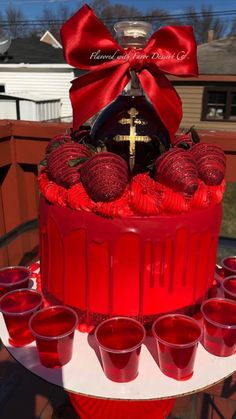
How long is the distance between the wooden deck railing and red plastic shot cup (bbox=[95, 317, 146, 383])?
99 centimetres

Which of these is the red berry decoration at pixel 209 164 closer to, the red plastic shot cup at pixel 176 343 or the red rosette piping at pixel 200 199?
the red rosette piping at pixel 200 199

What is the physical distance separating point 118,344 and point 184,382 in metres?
0.18

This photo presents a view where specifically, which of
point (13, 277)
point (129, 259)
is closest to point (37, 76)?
point (13, 277)

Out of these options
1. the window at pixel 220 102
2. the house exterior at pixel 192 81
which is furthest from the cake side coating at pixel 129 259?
the window at pixel 220 102

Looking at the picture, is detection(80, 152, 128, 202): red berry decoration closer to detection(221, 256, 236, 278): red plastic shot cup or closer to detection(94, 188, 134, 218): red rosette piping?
detection(94, 188, 134, 218): red rosette piping

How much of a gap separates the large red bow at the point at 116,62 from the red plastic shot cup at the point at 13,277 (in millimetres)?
536

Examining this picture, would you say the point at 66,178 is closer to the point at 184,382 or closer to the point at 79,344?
the point at 79,344

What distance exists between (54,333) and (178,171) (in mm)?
526

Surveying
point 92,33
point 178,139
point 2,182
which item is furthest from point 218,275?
point 2,182

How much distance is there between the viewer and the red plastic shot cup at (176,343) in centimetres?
99

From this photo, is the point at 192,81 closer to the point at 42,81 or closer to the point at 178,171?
the point at 42,81

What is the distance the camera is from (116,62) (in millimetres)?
1141

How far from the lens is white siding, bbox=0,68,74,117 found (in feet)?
41.5

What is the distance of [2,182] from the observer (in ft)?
7.29
